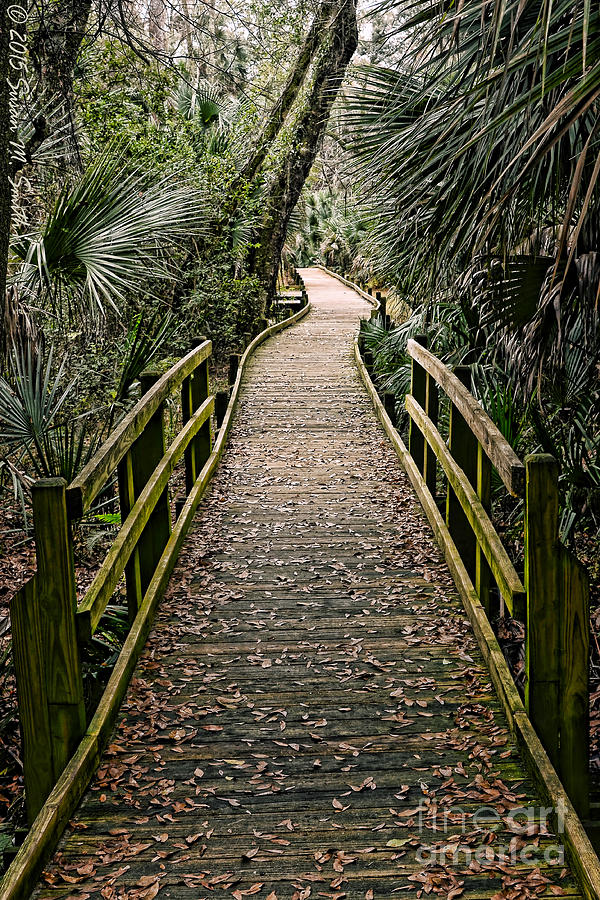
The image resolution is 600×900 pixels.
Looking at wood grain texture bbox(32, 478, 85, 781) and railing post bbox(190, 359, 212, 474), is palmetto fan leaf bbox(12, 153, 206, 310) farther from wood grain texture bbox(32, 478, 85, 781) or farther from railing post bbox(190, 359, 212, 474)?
wood grain texture bbox(32, 478, 85, 781)

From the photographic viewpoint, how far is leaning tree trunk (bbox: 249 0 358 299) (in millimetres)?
16719

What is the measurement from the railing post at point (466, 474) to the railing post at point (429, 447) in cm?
101

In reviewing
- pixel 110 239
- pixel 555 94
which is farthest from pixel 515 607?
pixel 110 239

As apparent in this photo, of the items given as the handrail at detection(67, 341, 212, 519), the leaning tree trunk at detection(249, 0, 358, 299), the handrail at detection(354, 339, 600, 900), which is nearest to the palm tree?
the handrail at detection(354, 339, 600, 900)

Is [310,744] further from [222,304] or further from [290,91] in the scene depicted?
[290,91]

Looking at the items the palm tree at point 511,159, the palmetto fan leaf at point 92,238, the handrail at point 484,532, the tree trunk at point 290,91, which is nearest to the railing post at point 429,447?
the handrail at point 484,532

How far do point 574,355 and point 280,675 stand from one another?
10.7 ft

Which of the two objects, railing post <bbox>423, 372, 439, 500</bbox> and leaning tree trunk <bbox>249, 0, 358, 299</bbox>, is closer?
railing post <bbox>423, 372, 439, 500</bbox>

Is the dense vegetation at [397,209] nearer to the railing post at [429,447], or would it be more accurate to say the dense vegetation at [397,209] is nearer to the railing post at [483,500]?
the railing post at [429,447]

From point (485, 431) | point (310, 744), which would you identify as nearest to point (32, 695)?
point (310, 744)

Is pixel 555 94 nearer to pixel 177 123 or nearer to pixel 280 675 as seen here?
pixel 280 675

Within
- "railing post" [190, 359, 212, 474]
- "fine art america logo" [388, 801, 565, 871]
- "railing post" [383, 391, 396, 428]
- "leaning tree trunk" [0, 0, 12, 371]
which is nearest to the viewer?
"fine art america logo" [388, 801, 565, 871]

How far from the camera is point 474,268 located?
23.3 ft

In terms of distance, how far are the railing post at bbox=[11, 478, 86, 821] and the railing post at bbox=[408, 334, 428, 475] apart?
4.41m
